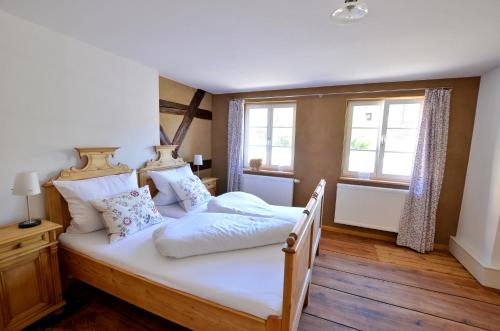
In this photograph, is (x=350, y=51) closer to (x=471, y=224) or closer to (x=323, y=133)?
(x=323, y=133)

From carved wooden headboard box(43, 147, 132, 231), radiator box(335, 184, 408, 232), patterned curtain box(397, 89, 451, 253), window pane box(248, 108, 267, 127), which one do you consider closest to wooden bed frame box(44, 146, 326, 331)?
carved wooden headboard box(43, 147, 132, 231)

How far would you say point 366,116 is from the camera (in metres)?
3.08

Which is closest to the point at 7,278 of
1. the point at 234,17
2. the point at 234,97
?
the point at 234,17

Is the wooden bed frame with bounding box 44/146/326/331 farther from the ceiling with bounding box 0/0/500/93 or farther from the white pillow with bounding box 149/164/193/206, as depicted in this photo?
the ceiling with bounding box 0/0/500/93

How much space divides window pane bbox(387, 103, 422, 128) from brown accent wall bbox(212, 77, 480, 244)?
6.8 inches

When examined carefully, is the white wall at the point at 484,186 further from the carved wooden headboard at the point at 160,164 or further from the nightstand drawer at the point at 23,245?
the nightstand drawer at the point at 23,245

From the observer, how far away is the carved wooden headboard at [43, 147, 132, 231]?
5.84 feet

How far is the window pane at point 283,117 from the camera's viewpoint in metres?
3.50

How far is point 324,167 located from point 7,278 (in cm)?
336

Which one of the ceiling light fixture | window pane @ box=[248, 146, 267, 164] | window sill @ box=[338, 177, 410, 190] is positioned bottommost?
window sill @ box=[338, 177, 410, 190]

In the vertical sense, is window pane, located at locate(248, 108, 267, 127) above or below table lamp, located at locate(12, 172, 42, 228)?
above

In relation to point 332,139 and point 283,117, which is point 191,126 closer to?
point 283,117

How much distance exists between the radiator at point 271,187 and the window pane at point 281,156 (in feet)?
0.96

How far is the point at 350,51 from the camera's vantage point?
6.38 ft
